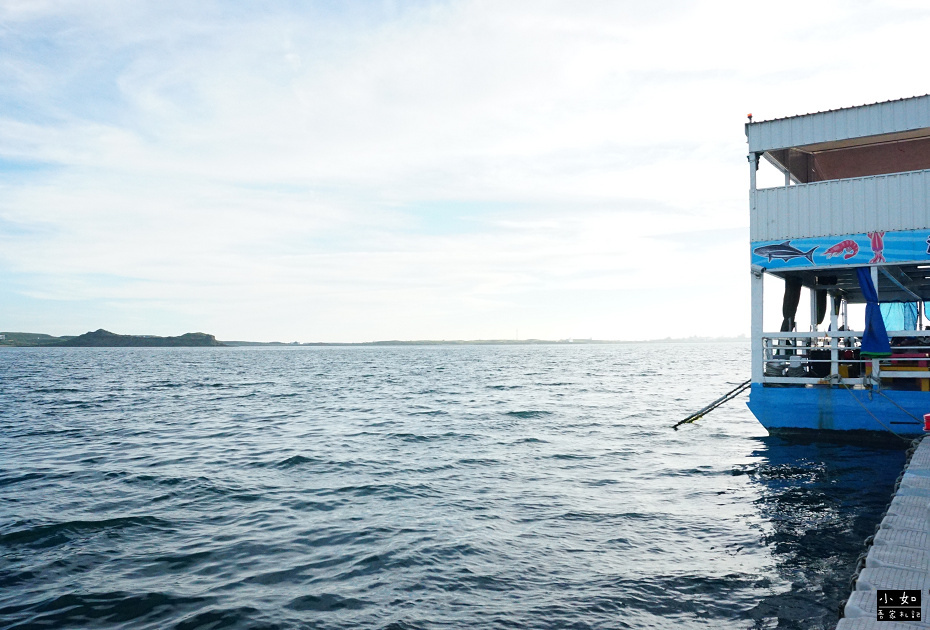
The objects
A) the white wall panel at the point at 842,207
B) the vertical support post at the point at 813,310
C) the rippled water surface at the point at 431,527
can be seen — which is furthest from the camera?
the vertical support post at the point at 813,310

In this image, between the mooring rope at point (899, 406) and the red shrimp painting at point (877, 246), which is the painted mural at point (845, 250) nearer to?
the red shrimp painting at point (877, 246)

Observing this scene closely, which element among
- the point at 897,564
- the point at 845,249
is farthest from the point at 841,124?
Result: the point at 897,564

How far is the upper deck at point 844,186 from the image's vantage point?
15.8m

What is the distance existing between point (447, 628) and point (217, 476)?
970cm

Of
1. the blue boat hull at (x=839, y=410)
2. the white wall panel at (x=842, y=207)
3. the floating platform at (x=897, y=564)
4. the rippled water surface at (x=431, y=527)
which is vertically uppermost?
the white wall panel at (x=842, y=207)

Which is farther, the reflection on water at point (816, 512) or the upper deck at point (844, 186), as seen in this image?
the upper deck at point (844, 186)

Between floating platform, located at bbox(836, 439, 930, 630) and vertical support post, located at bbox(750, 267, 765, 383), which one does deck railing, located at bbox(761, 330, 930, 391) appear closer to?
vertical support post, located at bbox(750, 267, 765, 383)

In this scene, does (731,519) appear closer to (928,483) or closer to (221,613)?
(928,483)

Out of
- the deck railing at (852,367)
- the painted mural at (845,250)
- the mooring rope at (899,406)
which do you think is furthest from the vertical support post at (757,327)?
the mooring rope at (899,406)

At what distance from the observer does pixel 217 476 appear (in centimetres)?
1482

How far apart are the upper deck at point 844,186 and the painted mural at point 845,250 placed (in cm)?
16

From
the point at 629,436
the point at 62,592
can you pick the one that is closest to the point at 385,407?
the point at 629,436

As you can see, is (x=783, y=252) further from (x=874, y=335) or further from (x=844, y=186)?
(x=874, y=335)

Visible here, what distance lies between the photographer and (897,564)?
6621 millimetres
